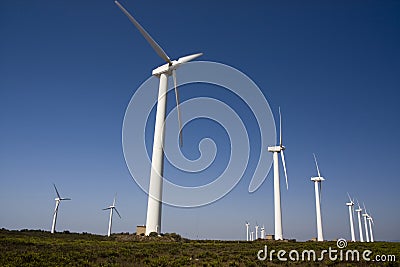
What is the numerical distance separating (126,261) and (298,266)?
12.7 metres

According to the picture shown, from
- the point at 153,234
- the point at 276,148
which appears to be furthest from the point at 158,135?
the point at 276,148

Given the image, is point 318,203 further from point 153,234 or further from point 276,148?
point 153,234

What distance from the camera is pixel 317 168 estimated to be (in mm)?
84688

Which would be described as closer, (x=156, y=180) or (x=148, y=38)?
(x=156, y=180)

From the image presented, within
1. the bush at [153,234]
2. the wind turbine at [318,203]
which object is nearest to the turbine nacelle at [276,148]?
the wind turbine at [318,203]

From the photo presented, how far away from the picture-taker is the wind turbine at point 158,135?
4372cm

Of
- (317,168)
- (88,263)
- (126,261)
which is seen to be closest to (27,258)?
(88,263)

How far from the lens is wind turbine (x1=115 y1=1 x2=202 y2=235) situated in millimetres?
43719

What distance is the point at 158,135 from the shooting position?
1853 inches

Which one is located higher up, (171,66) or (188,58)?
(188,58)

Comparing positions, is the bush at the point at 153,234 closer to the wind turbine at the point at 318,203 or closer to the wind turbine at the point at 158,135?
the wind turbine at the point at 158,135

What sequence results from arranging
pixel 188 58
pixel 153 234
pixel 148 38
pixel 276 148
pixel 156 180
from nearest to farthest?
pixel 153 234
pixel 156 180
pixel 148 38
pixel 188 58
pixel 276 148

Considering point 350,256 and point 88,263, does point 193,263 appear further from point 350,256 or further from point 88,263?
point 350,256

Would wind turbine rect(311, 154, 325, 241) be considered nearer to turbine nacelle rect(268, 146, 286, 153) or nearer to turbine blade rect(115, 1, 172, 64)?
turbine nacelle rect(268, 146, 286, 153)
